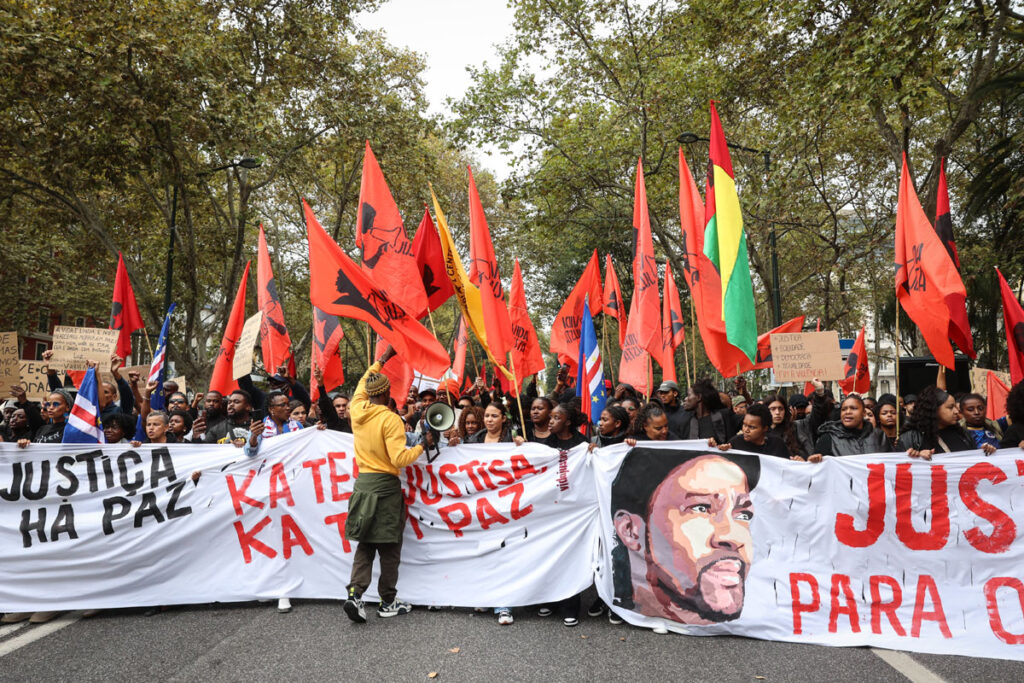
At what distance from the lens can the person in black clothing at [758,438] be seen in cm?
537

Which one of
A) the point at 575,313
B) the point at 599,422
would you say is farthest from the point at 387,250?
the point at 575,313

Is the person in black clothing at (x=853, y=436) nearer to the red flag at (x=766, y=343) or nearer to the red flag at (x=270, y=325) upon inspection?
the red flag at (x=766, y=343)

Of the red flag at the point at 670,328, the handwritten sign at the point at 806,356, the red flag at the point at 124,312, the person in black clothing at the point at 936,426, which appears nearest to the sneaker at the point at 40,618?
the red flag at the point at 124,312

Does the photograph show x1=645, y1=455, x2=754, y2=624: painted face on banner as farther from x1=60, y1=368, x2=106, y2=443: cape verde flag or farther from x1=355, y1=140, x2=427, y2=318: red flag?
x1=60, y1=368, x2=106, y2=443: cape verde flag

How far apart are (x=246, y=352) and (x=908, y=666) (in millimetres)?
5793

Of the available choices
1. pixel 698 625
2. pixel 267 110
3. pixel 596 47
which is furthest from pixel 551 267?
pixel 698 625

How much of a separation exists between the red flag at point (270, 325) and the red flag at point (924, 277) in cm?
637

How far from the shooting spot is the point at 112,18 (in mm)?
13711

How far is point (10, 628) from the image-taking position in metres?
5.11

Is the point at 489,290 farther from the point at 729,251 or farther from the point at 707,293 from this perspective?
the point at 729,251

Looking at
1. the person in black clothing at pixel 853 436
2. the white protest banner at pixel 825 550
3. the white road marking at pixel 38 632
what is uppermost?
the person in black clothing at pixel 853 436

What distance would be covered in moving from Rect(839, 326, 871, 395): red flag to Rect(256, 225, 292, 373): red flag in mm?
7392

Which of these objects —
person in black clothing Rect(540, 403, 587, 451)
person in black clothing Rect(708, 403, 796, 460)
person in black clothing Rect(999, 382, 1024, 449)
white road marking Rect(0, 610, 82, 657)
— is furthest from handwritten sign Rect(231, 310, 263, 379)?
person in black clothing Rect(999, 382, 1024, 449)

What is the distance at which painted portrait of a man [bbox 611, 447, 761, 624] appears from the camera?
480cm
